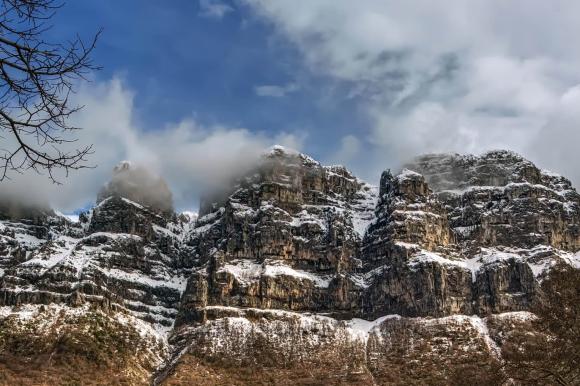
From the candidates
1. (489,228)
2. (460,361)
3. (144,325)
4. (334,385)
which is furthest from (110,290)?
(489,228)

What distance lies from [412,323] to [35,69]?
529 feet

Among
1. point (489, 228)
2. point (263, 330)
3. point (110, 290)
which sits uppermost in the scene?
point (489, 228)

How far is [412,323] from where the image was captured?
164 m

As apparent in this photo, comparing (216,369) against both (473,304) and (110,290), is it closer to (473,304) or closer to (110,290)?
(110,290)

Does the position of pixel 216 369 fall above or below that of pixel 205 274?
below

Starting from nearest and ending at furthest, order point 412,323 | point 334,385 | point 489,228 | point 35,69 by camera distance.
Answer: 1. point 35,69
2. point 334,385
3. point 412,323
4. point 489,228

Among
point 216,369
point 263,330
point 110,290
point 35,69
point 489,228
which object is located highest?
→ point 489,228

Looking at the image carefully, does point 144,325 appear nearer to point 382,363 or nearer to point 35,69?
point 382,363

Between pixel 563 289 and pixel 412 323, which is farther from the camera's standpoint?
pixel 412 323

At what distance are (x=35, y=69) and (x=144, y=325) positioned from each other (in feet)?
559

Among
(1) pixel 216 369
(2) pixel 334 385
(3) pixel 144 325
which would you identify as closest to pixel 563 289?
(2) pixel 334 385

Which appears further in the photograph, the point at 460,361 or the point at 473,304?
the point at 473,304

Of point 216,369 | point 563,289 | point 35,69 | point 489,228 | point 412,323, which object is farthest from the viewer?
point 489,228

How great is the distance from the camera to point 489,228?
652 ft
